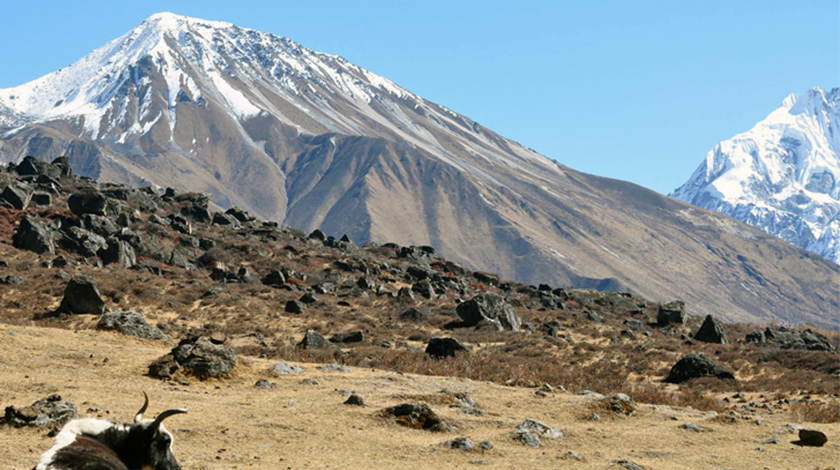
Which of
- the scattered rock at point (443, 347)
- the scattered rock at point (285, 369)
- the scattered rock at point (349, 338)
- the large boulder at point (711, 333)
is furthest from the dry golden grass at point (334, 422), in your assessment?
the large boulder at point (711, 333)

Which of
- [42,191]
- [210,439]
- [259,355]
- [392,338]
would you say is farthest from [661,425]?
[42,191]

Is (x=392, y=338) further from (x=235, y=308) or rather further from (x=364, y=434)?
(x=364, y=434)

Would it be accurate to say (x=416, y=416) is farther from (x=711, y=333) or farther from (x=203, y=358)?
(x=711, y=333)

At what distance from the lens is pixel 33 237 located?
129 ft

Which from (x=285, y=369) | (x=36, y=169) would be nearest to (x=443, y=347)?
(x=285, y=369)

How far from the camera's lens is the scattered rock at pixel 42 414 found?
34.5 ft

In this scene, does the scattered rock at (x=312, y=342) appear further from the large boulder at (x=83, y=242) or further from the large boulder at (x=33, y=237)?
the large boulder at (x=33, y=237)

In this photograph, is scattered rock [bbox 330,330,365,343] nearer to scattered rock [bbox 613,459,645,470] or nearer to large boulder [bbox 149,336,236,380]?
large boulder [bbox 149,336,236,380]

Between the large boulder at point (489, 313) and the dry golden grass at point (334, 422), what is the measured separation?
17.6 meters

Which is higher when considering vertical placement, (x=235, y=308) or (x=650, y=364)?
(x=650, y=364)

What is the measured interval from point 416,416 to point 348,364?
27.2ft

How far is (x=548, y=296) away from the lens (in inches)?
2211

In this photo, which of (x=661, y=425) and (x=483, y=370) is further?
(x=483, y=370)

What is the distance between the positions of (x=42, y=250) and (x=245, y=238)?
1782 centimetres
